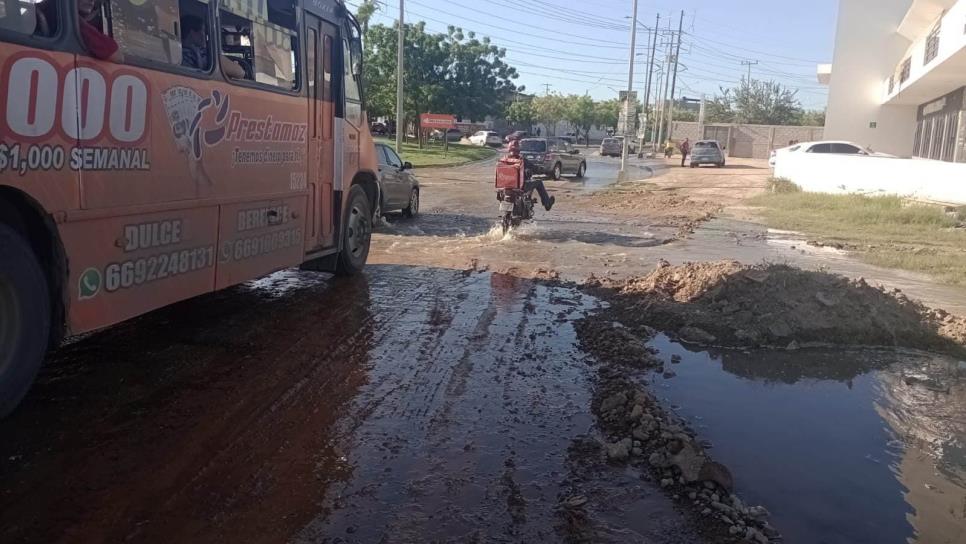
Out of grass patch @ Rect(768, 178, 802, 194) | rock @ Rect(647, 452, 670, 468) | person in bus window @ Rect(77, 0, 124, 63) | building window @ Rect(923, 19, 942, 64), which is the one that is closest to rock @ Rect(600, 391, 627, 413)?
rock @ Rect(647, 452, 670, 468)

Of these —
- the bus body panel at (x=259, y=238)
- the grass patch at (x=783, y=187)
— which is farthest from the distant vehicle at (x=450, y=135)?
the bus body panel at (x=259, y=238)

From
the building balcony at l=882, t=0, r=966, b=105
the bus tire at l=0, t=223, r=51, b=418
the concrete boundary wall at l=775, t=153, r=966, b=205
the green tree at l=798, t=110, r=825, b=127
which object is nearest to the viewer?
the bus tire at l=0, t=223, r=51, b=418

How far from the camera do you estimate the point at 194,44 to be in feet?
18.4

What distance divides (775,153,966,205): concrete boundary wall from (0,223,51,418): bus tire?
19789 millimetres

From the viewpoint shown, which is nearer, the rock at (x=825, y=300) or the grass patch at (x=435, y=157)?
the rock at (x=825, y=300)

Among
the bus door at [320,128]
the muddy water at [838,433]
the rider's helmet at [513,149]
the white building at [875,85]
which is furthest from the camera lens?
the white building at [875,85]

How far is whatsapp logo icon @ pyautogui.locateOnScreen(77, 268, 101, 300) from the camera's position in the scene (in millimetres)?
4520

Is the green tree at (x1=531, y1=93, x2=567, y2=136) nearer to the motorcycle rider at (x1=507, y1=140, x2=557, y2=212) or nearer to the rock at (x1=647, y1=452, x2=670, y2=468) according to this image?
the motorcycle rider at (x1=507, y1=140, x2=557, y2=212)

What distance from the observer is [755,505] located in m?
3.85

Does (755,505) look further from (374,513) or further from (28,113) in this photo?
(28,113)

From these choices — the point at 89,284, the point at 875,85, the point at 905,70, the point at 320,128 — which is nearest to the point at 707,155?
the point at 875,85

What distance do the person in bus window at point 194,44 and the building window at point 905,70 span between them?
99.5 ft

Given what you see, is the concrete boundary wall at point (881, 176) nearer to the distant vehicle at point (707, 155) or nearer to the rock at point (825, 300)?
the rock at point (825, 300)

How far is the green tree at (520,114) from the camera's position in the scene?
8906cm
